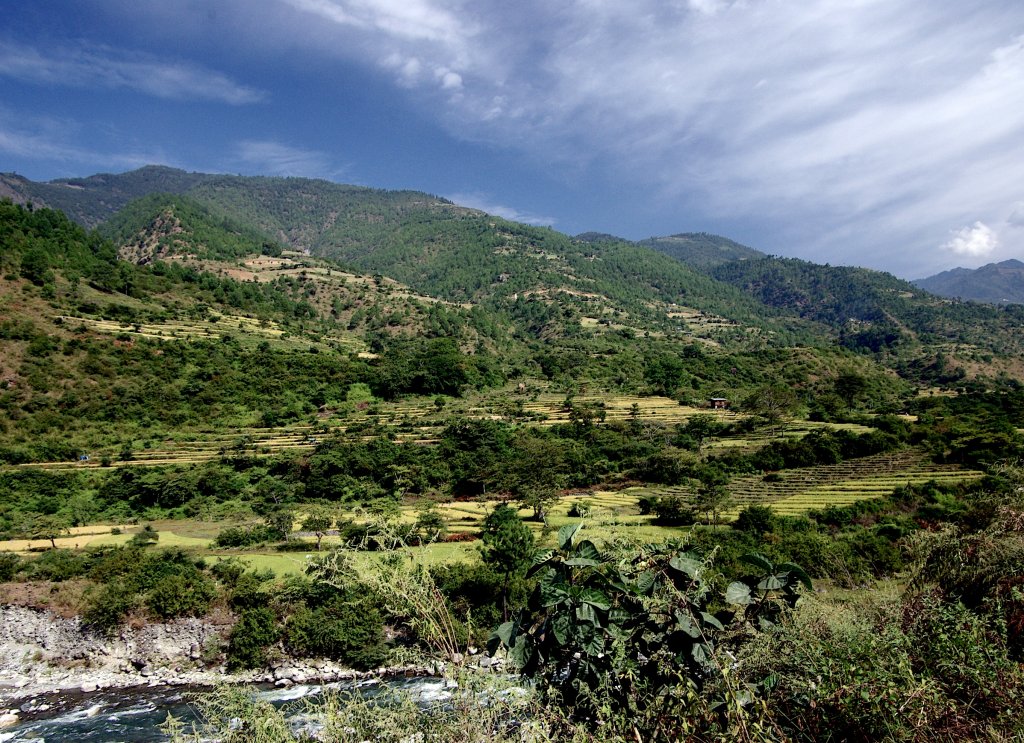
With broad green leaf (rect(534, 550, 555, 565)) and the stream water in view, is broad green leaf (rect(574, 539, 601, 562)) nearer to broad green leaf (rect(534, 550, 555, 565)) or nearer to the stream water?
broad green leaf (rect(534, 550, 555, 565))

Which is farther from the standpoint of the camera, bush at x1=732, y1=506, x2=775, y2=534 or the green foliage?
the green foliage

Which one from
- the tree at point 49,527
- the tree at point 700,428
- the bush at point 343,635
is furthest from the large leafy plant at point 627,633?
the tree at point 700,428

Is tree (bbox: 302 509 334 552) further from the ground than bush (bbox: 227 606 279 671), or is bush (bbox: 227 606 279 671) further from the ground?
tree (bbox: 302 509 334 552)

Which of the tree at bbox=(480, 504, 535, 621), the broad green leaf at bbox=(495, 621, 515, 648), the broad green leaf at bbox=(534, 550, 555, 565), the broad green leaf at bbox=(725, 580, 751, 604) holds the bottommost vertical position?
the tree at bbox=(480, 504, 535, 621)

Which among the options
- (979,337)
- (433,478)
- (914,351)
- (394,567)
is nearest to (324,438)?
(433,478)

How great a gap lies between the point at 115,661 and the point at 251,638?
18.5 feet

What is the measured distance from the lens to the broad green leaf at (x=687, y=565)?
503 cm

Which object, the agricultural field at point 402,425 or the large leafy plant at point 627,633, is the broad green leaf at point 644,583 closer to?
the large leafy plant at point 627,633

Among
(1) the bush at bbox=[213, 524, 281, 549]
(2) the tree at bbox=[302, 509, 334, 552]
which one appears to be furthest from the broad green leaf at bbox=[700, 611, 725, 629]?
(1) the bush at bbox=[213, 524, 281, 549]

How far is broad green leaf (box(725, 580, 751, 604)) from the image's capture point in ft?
17.1

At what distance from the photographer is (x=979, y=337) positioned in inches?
5527

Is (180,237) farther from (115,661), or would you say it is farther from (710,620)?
(710,620)

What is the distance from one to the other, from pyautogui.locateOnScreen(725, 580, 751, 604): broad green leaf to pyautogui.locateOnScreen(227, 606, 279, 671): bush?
21569 millimetres

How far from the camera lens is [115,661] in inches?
829
